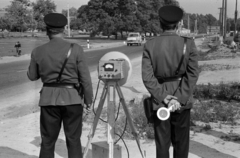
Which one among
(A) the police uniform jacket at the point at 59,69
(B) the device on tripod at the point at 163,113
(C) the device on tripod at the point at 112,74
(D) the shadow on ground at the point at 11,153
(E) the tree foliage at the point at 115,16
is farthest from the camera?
(E) the tree foliage at the point at 115,16

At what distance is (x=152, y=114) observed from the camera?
376cm

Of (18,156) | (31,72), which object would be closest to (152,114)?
(31,72)

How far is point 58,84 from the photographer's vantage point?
392 cm

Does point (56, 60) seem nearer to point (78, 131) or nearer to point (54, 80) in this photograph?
point (54, 80)

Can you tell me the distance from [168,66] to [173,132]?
0.66 meters

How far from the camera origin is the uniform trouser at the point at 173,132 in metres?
3.70

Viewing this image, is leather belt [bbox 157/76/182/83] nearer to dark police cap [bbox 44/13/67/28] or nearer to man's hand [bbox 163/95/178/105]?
man's hand [bbox 163/95/178/105]

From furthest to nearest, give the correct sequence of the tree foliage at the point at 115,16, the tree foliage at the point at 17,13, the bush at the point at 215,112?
1. the tree foliage at the point at 17,13
2. the tree foliage at the point at 115,16
3. the bush at the point at 215,112

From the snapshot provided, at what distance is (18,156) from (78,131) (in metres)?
1.67

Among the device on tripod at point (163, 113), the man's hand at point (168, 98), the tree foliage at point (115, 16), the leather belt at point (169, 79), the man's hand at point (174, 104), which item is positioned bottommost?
the device on tripod at point (163, 113)

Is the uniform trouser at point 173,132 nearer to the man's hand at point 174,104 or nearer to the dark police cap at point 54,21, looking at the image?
the man's hand at point 174,104

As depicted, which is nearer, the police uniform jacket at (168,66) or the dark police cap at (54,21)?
the police uniform jacket at (168,66)

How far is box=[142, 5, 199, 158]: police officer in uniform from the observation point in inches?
143

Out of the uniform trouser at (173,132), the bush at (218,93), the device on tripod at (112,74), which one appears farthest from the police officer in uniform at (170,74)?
the bush at (218,93)
